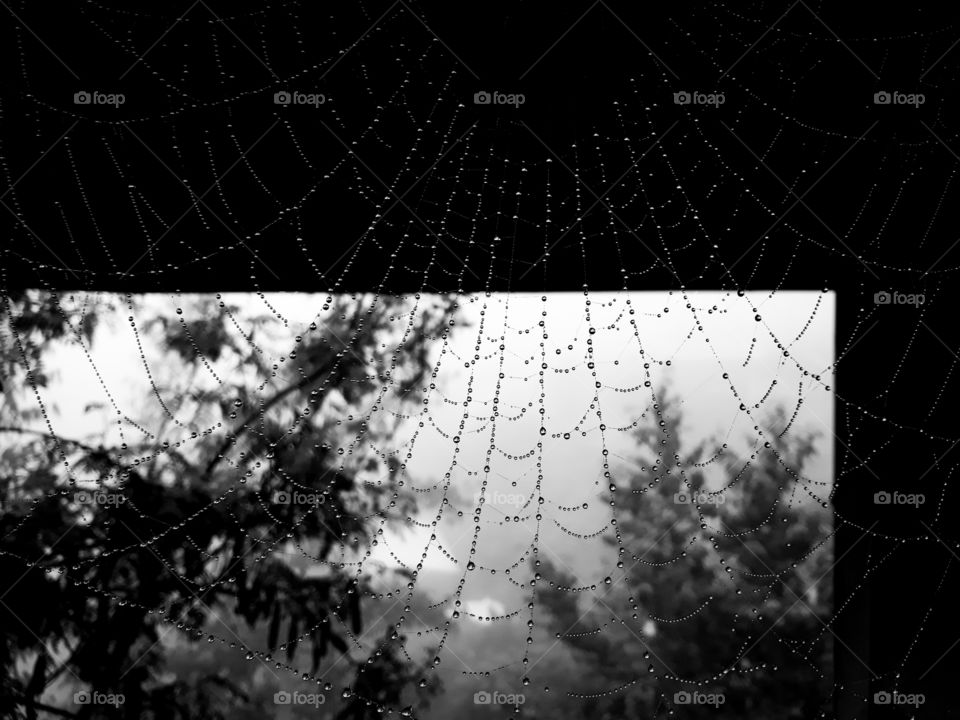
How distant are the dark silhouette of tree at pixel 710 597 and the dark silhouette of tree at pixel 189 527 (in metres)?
0.74

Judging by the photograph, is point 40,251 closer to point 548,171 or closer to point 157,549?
point 157,549

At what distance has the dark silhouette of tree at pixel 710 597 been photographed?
8.26 feet

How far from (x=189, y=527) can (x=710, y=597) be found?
5.83ft

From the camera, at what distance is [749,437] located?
260cm

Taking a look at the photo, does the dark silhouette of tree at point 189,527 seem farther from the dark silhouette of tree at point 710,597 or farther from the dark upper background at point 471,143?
the dark silhouette of tree at point 710,597

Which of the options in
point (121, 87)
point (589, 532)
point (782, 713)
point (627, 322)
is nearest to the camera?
point (121, 87)

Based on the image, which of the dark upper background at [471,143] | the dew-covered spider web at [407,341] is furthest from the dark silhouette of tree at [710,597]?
the dark upper background at [471,143]

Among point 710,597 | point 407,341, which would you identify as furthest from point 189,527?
point 710,597

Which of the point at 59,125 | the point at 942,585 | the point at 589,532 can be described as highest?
the point at 59,125

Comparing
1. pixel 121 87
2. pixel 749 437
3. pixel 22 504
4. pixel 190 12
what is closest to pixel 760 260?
pixel 749 437

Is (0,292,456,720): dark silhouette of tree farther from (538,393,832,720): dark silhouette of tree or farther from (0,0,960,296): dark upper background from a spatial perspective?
(538,393,832,720): dark silhouette of tree

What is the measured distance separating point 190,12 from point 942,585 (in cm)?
205

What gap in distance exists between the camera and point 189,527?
91.2 inches

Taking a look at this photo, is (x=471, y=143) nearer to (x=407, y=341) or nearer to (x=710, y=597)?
(x=407, y=341)
